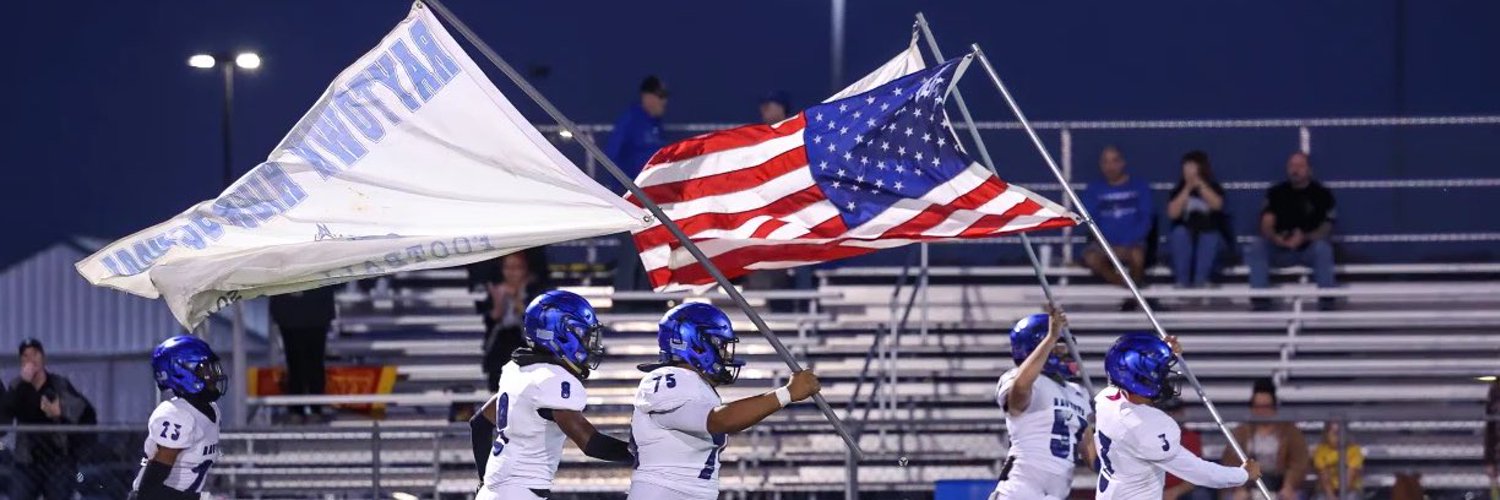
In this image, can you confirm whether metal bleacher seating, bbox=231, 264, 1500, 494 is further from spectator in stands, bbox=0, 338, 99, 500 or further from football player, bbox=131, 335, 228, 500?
football player, bbox=131, 335, 228, 500

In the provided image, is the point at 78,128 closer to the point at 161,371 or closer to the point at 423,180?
the point at 161,371

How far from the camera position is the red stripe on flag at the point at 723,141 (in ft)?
37.9

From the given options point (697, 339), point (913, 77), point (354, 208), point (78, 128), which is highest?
point (78, 128)

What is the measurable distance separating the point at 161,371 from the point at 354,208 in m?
1.95

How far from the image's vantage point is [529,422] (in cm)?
964

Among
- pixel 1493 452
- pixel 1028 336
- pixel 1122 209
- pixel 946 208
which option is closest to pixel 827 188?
pixel 946 208

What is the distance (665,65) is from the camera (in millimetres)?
21344

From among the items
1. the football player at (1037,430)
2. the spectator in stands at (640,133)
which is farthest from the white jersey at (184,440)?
the spectator in stands at (640,133)

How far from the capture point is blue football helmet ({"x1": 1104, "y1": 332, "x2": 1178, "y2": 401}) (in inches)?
402

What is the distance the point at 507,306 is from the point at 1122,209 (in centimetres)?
474

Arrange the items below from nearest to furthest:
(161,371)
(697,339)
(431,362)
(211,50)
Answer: (697,339)
(161,371)
(431,362)
(211,50)

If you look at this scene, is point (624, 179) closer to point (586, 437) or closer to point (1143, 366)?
point (586, 437)

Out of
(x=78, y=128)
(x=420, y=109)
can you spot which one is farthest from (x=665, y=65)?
(x=420, y=109)

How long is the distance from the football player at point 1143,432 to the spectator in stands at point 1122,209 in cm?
747
